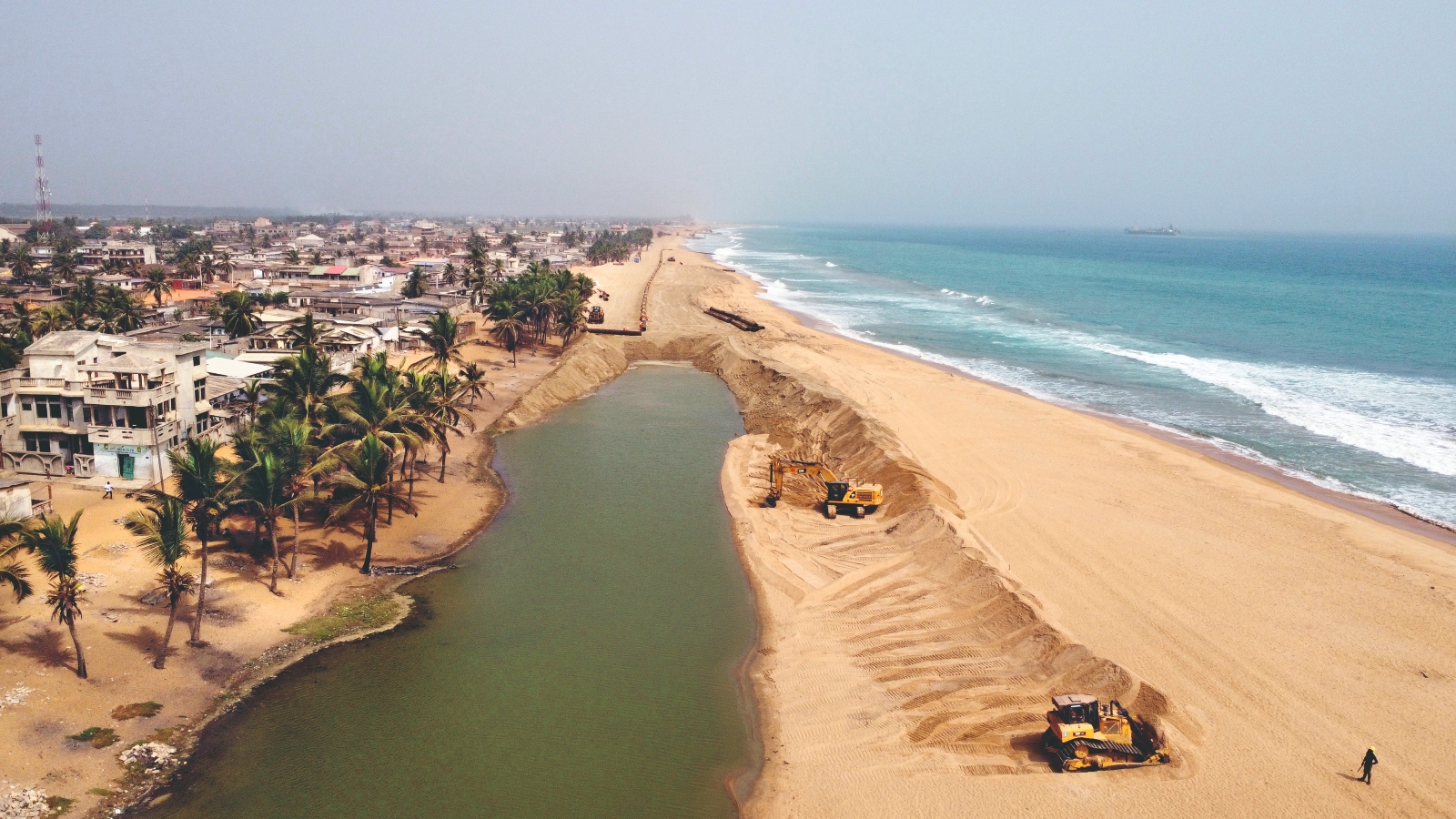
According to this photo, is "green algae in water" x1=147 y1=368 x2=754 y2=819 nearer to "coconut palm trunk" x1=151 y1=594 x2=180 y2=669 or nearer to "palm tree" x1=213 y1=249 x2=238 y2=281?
"coconut palm trunk" x1=151 y1=594 x2=180 y2=669

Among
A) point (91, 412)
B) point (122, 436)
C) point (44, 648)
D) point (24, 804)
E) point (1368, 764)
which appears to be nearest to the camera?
point (24, 804)

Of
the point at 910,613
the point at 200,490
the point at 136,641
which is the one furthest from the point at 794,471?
the point at 136,641

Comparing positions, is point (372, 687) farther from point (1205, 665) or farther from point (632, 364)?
point (632, 364)

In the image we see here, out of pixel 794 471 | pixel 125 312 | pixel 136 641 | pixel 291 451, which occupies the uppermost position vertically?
pixel 125 312

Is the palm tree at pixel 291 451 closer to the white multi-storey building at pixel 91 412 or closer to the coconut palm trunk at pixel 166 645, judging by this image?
the coconut palm trunk at pixel 166 645

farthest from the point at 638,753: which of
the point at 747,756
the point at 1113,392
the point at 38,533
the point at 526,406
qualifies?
the point at 1113,392

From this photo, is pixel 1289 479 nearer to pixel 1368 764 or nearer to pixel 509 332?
pixel 1368 764
